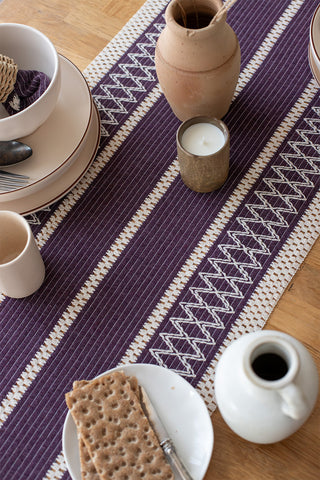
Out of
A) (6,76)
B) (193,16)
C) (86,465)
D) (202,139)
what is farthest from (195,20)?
(86,465)

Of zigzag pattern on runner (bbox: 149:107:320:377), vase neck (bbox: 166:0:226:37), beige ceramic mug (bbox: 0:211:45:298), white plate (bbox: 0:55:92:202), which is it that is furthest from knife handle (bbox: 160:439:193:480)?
vase neck (bbox: 166:0:226:37)

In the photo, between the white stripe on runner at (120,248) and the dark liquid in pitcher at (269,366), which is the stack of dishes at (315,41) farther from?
the dark liquid in pitcher at (269,366)

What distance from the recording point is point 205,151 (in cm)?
84

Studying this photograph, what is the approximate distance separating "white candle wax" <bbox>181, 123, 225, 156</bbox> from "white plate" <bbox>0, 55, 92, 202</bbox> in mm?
147

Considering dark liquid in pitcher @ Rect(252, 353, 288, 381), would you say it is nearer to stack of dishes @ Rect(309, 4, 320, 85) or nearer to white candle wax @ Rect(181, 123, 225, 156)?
white candle wax @ Rect(181, 123, 225, 156)

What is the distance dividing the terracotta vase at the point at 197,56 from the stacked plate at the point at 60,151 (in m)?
0.13

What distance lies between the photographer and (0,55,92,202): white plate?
2.84 feet

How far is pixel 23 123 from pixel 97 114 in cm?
15

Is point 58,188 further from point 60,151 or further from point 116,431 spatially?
point 116,431

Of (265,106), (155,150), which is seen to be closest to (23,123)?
(155,150)

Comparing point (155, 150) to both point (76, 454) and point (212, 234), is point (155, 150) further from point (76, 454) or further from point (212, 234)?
point (76, 454)

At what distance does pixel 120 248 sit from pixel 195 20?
321 millimetres

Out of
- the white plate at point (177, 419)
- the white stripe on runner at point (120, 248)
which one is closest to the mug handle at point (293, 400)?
the white plate at point (177, 419)

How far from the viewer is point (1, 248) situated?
0.83m
